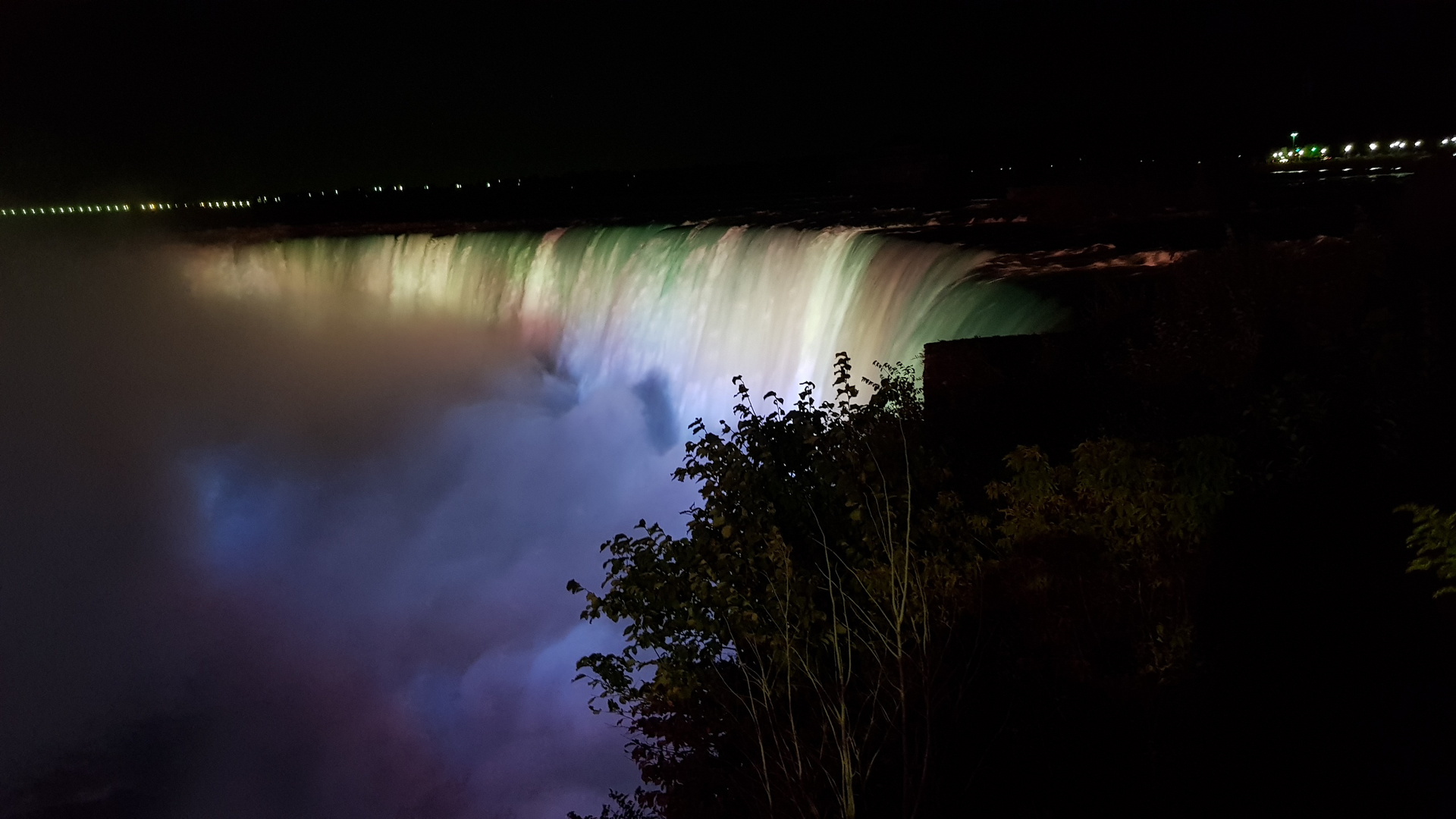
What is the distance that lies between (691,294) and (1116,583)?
13088 millimetres

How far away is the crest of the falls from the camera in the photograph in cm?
1220

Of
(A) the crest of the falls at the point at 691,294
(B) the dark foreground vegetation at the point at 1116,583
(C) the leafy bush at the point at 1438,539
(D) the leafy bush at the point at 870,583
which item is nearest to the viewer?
(C) the leafy bush at the point at 1438,539

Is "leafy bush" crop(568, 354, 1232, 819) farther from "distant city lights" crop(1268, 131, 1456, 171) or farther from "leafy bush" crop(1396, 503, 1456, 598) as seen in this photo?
"distant city lights" crop(1268, 131, 1456, 171)

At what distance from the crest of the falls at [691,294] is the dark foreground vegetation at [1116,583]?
8.31 feet

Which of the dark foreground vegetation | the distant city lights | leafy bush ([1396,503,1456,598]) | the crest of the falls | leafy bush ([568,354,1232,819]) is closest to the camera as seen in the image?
leafy bush ([1396,503,1456,598])

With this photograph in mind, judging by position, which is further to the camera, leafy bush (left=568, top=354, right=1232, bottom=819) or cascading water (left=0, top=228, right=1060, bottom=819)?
cascading water (left=0, top=228, right=1060, bottom=819)

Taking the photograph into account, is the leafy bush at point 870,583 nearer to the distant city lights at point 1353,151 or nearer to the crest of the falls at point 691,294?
the crest of the falls at point 691,294

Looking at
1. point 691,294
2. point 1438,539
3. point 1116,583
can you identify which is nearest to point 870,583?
point 1116,583

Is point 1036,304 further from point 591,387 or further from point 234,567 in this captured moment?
point 234,567

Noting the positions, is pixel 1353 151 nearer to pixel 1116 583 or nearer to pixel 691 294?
pixel 691 294

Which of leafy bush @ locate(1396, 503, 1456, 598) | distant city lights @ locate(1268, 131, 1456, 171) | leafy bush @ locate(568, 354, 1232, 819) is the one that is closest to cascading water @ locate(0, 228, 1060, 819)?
leafy bush @ locate(568, 354, 1232, 819)

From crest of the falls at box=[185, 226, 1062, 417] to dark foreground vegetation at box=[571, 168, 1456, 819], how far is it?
2.53m

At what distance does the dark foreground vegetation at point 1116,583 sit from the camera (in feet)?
16.2

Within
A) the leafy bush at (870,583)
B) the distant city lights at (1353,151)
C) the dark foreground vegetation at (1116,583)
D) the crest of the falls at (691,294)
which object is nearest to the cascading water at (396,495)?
the crest of the falls at (691,294)
